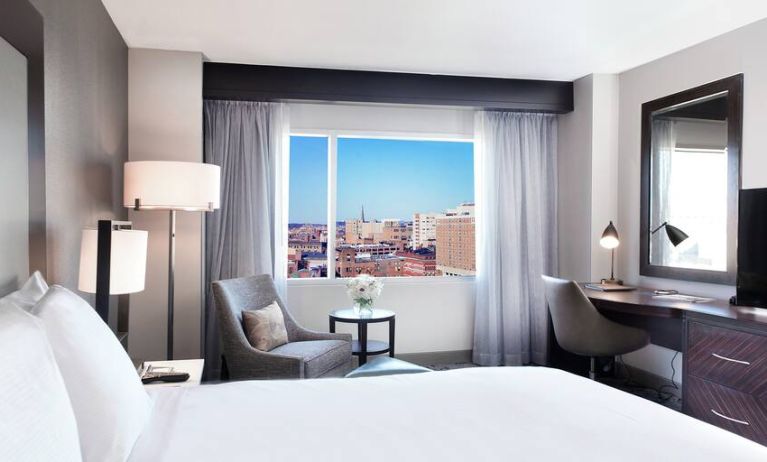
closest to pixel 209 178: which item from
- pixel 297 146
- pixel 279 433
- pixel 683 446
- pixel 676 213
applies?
pixel 297 146

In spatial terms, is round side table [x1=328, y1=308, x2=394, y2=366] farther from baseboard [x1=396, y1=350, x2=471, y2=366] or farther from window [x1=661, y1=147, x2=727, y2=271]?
window [x1=661, y1=147, x2=727, y2=271]

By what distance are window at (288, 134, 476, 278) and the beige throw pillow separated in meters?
1.05

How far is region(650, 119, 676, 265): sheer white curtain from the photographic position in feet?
11.9

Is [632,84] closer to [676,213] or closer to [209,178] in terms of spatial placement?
[676,213]

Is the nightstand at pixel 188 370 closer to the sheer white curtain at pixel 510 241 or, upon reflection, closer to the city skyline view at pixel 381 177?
the city skyline view at pixel 381 177

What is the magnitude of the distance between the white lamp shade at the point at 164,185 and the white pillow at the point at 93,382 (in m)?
1.42

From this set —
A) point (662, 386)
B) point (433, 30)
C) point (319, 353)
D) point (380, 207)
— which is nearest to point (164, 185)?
point (319, 353)

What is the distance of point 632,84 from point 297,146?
9.03 ft

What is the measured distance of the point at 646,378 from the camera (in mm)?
3814

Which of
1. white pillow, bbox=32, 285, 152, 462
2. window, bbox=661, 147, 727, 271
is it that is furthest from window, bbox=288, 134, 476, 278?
white pillow, bbox=32, 285, 152, 462

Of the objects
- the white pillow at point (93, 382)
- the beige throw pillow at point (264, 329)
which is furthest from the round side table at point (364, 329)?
the white pillow at point (93, 382)

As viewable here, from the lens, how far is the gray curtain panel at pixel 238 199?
3.89 metres

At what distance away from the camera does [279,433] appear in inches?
52.7

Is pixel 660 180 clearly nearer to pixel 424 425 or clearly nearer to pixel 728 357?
pixel 728 357
